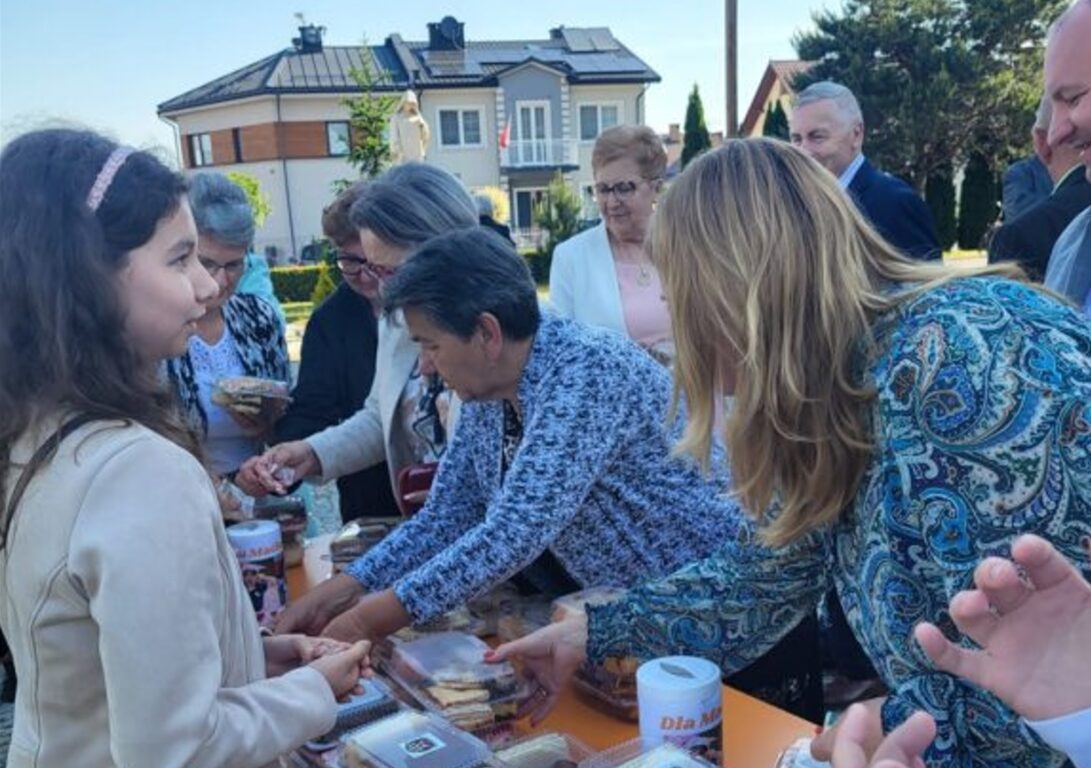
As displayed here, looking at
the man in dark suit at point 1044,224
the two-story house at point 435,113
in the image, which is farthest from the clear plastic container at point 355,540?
the two-story house at point 435,113

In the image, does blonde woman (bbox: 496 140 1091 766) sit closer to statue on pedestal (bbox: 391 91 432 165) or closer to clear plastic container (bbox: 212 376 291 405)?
clear plastic container (bbox: 212 376 291 405)

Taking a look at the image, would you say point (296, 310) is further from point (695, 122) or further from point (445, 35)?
point (445, 35)

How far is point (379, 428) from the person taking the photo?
2551 millimetres

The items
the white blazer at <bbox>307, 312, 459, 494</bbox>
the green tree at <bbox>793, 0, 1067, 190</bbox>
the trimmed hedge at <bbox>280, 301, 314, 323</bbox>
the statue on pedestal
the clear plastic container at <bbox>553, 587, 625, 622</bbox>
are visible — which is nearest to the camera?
the clear plastic container at <bbox>553, 587, 625, 622</bbox>

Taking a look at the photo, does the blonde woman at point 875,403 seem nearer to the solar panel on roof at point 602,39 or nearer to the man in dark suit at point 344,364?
the man in dark suit at point 344,364

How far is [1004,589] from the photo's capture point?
2.72 feet

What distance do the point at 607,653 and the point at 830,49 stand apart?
25712 millimetres

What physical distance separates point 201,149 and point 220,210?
117 ft

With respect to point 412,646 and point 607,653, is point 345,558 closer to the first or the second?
point 412,646

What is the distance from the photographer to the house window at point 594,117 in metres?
34.1

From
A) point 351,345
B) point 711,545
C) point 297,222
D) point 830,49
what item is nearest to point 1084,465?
point 711,545

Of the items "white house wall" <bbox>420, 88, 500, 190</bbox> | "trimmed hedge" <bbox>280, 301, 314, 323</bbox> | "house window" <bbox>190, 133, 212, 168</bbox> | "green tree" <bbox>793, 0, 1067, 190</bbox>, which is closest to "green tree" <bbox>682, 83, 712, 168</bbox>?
"green tree" <bbox>793, 0, 1067, 190</bbox>

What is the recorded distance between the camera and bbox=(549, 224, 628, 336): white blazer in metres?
3.57

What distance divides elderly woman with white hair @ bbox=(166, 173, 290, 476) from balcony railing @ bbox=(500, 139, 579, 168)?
102 ft
